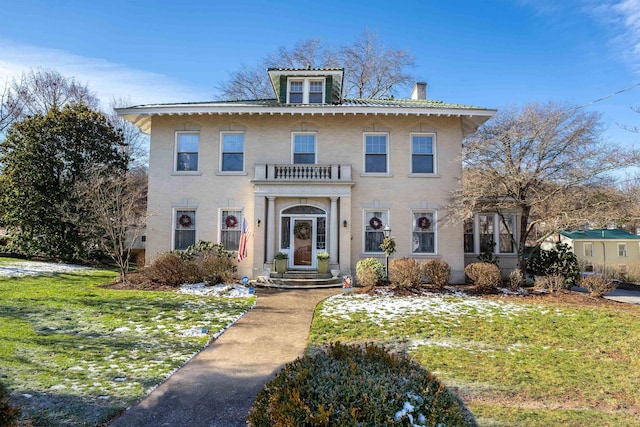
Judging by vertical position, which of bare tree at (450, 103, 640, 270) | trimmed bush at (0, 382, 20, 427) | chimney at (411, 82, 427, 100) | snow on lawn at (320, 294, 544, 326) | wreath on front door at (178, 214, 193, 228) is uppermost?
chimney at (411, 82, 427, 100)

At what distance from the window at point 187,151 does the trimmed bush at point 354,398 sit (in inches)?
545

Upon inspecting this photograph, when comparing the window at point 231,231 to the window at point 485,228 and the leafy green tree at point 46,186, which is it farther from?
the window at point 485,228

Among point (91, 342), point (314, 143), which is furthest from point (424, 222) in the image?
point (91, 342)

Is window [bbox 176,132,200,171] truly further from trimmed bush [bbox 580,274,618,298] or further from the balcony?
trimmed bush [bbox 580,274,618,298]

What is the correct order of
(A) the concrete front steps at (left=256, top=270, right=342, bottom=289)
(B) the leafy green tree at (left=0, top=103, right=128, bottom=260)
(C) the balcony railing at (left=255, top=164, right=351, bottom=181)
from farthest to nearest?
(B) the leafy green tree at (left=0, top=103, right=128, bottom=260) < (C) the balcony railing at (left=255, top=164, right=351, bottom=181) < (A) the concrete front steps at (left=256, top=270, right=342, bottom=289)

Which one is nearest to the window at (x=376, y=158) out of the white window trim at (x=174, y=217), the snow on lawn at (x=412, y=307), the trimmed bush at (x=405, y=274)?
the trimmed bush at (x=405, y=274)

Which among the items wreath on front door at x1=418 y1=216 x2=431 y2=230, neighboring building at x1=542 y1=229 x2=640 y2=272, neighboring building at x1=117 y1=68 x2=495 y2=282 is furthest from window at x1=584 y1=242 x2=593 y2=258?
wreath on front door at x1=418 y1=216 x2=431 y2=230

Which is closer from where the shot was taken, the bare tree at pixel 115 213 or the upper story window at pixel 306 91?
the bare tree at pixel 115 213

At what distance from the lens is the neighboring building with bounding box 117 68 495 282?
14945mm

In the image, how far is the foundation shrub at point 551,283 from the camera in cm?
1306

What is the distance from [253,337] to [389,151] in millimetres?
10484

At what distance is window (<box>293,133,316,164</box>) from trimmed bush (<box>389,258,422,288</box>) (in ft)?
18.9

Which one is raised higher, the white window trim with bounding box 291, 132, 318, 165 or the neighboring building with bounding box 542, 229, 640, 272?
the white window trim with bounding box 291, 132, 318, 165

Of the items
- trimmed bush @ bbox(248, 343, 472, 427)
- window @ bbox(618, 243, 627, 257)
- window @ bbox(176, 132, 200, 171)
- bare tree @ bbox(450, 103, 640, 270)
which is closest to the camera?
trimmed bush @ bbox(248, 343, 472, 427)
